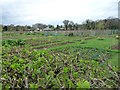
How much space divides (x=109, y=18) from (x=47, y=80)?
221 feet

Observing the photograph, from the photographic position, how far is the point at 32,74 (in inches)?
75.2

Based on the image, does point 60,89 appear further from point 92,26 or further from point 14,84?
point 92,26

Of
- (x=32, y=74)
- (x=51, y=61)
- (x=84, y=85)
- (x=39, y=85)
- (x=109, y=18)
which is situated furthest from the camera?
(x=109, y=18)

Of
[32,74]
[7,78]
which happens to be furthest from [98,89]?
[7,78]

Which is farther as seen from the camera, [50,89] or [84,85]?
[50,89]

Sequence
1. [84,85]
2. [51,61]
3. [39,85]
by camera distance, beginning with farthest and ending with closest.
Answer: [51,61] → [39,85] → [84,85]

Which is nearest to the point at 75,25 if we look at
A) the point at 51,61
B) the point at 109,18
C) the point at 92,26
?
the point at 92,26

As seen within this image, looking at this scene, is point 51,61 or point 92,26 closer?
point 51,61

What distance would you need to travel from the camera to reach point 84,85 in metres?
1.52

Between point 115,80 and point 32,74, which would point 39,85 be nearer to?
point 32,74

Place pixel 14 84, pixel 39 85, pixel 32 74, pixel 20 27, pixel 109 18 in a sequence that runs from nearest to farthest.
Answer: pixel 39 85
pixel 14 84
pixel 32 74
pixel 109 18
pixel 20 27

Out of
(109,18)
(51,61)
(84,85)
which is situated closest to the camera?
(84,85)

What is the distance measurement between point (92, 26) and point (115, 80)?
68884 millimetres

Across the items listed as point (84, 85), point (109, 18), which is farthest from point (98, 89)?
point (109, 18)
